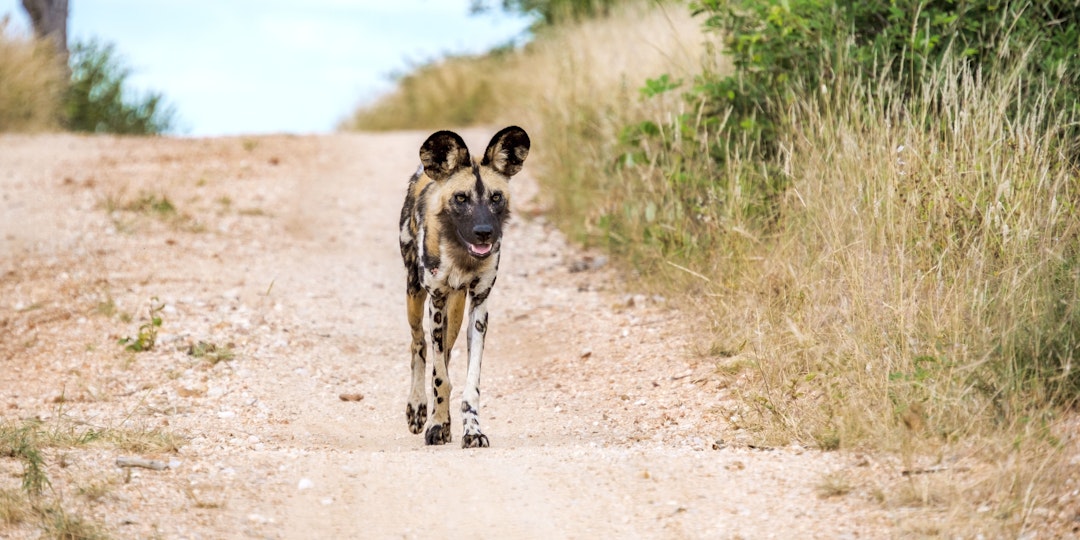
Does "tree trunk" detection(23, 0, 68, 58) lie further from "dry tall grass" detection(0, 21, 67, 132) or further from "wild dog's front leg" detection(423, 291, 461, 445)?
"wild dog's front leg" detection(423, 291, 461, 445)

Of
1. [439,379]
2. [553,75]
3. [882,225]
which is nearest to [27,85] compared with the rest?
[553,75]

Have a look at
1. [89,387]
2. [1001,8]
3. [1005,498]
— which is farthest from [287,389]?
[1001,8]

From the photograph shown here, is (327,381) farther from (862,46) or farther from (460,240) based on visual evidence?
(862,46)

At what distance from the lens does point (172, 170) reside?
40.7 ft

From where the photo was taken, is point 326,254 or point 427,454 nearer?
point 427,454

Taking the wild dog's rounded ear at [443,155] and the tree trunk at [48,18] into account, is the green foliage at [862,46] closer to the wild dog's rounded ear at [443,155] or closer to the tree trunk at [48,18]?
the wild dog's rounded ear at [443,155]

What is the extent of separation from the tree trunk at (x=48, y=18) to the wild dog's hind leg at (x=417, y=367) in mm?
12718

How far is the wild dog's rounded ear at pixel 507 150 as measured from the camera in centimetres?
522

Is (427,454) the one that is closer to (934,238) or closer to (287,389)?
(287,389)

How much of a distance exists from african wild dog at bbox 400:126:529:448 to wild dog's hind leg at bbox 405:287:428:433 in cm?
8

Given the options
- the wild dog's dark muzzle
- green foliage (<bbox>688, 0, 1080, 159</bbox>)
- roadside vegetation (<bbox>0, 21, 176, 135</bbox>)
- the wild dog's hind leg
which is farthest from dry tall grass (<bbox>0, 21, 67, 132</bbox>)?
the wild dog's dark muzzle

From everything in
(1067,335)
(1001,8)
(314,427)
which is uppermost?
(1001,8)

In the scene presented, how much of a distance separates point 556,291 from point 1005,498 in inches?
199

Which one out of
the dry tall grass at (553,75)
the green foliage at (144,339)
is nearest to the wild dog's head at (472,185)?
the green foliage at (144,339)
